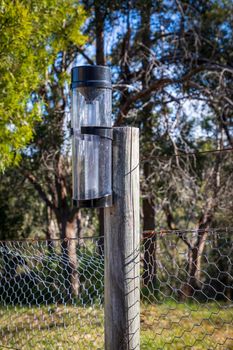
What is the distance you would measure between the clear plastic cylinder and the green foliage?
280 cm

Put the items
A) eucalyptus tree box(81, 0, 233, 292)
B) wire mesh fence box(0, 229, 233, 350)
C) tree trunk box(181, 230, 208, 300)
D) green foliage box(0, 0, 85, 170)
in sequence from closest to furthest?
tree trunk box(181, 230, 208, 300) → wire mesh fence box(0, 229, 233, 350) → green foliage box(0, 0, 85, 170) → eucalyptus tree box(81, 0, 233, 292)

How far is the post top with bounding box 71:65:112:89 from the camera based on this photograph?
169cm

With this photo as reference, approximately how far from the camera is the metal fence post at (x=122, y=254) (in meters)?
1.73

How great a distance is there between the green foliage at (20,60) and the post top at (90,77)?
9.08 feet

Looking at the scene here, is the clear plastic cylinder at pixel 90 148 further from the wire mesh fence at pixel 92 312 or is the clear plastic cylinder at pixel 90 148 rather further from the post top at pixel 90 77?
the wire mesh fence at pixel 92 312

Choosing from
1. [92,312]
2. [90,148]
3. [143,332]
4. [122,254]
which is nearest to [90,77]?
[90,148]

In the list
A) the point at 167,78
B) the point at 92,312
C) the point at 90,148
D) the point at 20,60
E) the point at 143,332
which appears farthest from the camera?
the point at 167,78

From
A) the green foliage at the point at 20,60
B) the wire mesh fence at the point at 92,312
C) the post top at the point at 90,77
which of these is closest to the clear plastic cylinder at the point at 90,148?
the post top at the point at 90,77

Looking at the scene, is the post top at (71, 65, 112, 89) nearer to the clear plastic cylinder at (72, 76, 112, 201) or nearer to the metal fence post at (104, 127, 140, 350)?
the clear plastic cylinder at (72, 76, 112, 201)

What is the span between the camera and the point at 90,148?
1.68 meters

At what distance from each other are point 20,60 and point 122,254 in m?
3.31

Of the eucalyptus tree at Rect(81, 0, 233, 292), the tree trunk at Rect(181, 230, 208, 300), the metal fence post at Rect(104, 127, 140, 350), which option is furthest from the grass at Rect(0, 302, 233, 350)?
the eucalyptus tree at Rect(81, 0, 233, 292)

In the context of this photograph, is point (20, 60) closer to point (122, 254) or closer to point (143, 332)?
point (143, 332)

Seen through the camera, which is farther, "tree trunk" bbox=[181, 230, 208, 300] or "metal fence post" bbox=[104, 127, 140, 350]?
"tree trunk" bbox=[181, 230, 208, 300]
